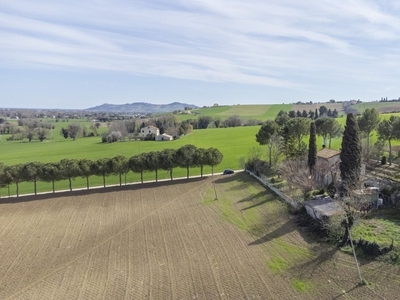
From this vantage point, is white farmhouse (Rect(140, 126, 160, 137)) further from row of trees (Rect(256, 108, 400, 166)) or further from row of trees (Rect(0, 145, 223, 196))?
row of trees (Rect(0, 145, 223, 196))

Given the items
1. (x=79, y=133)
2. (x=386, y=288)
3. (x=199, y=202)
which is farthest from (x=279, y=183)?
(x=79, y=133)

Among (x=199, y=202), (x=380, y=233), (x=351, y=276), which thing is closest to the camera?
(x=351, y=276)

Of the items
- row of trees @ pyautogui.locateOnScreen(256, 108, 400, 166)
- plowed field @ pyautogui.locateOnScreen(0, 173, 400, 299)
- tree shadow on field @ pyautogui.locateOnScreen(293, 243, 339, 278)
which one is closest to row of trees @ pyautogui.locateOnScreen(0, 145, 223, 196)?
plowed field @ pyautogui.locateOnScreen(0, 173, 400, 299)

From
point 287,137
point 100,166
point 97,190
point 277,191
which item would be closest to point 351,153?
point 277,191

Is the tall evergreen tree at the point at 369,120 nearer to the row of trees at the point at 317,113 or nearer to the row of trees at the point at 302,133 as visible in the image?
the row of trees at the point at 302,133

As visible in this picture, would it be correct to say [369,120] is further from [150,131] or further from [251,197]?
[150,131]

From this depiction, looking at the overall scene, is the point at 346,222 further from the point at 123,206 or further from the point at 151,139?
the point at 151,139

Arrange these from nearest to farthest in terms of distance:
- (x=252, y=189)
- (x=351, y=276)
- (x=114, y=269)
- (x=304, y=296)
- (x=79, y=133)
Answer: (x=304, y=296) < (x=351, y=276) < (x=114, y=269) < (x=252, y=189) < (x=79, y=133)
